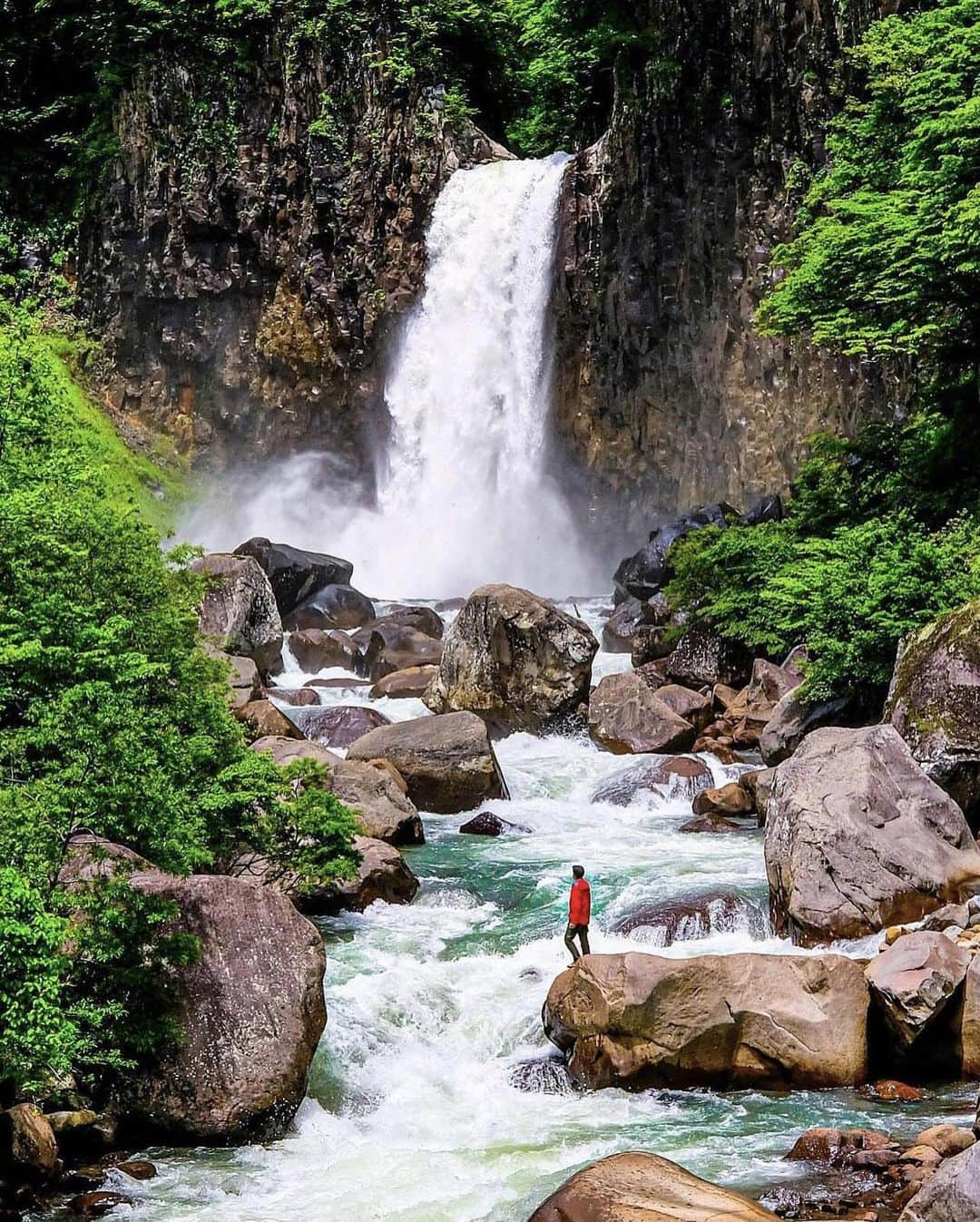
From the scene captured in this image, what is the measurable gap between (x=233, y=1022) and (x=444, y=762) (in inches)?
372

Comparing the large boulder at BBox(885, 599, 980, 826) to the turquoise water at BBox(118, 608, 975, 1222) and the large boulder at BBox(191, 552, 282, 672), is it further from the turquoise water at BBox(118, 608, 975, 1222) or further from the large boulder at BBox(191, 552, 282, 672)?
the large boulder at BBox(191, 552, 282, 672)

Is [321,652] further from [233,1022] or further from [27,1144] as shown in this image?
[27,1144]

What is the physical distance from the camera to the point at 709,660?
24969 millimetres

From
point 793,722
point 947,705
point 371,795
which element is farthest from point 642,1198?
point 793,722

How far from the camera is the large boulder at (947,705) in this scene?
15477 millimetres

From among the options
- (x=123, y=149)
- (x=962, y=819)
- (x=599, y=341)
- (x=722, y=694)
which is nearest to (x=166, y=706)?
(x=962, y=819)

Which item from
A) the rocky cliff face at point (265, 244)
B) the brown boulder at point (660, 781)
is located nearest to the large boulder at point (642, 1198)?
the brown boulder at point (660, 781)

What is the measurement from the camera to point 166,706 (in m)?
13.0

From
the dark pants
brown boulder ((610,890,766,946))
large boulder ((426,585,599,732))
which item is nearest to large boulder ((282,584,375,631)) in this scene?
large boulder ((426,585,599,732))

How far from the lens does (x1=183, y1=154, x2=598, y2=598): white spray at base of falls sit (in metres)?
37.4

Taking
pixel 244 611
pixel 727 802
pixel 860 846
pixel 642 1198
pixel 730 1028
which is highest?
pixel 244 611

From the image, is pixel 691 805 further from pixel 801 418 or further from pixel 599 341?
pixel 599 341

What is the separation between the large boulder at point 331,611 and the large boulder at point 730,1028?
20.2 meters

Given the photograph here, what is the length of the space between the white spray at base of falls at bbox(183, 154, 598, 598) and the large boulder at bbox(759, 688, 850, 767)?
17.0 metres
